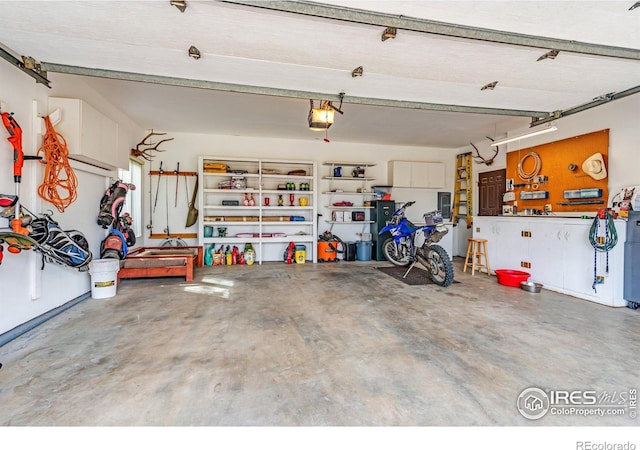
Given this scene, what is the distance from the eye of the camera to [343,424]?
1.67 m

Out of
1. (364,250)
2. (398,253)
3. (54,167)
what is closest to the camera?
(54,167)

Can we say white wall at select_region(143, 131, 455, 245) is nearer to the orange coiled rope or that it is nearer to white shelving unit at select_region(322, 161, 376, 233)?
white shelving unit at select_region(322, 161, 376, 233)

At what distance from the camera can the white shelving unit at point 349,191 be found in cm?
758

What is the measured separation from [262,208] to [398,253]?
3.12 metres

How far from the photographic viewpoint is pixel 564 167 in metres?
5.07

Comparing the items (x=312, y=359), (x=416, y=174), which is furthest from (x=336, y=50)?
(x=416, y=174)

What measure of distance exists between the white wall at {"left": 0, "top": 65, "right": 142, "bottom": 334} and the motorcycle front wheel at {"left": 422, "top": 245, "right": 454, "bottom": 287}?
511 cm

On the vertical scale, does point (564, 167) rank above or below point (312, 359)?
above

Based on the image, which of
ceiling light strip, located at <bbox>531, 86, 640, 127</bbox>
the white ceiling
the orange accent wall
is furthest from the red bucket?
the white ceiling

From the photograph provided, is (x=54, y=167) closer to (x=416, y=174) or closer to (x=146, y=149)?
(x=146, y=149)

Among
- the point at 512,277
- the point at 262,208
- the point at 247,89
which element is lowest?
the point at 512,277

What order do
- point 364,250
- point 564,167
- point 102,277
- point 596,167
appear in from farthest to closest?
point 364,250 → point 564,167 → point 596,167 → point 102,277

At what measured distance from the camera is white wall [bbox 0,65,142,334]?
281 cm

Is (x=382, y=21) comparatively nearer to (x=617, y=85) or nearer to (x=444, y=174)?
(x=617, y=85)
